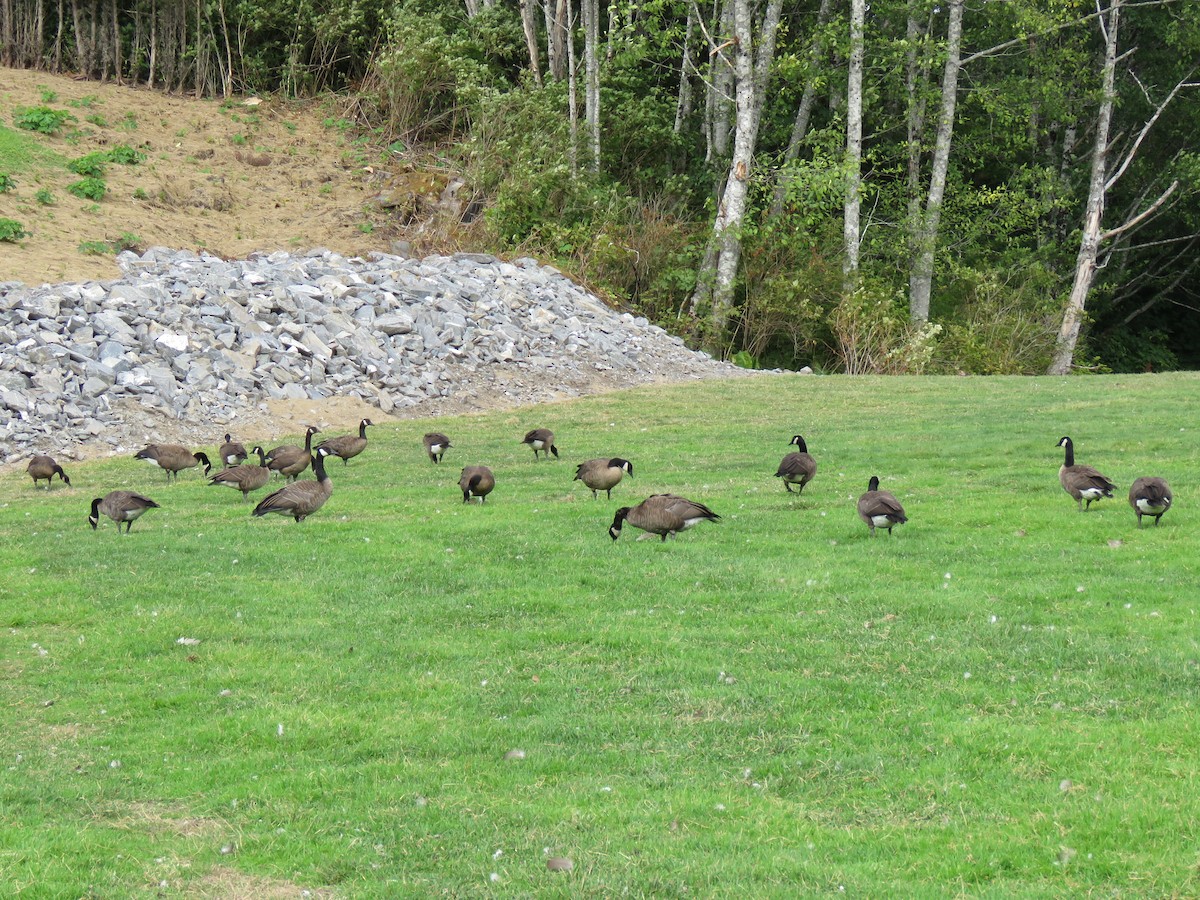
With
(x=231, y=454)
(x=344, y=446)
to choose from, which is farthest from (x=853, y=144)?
(x=231, y=454)

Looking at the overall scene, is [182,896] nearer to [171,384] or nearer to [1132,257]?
[171,384]

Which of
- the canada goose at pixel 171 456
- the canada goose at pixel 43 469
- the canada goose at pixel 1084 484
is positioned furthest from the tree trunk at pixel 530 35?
the canada goose at pixel 1084 484

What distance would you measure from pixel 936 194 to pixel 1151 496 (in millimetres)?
30376

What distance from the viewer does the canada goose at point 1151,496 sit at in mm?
16406

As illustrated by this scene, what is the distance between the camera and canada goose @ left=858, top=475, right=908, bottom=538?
16234 millimetres

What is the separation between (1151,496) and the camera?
16.4 meters

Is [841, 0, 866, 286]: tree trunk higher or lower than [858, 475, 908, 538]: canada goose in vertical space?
higher

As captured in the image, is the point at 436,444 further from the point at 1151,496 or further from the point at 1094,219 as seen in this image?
the point at 1094,219

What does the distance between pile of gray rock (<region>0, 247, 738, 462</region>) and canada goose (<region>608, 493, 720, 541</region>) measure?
48.9 ft

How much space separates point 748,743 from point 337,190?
43.3m

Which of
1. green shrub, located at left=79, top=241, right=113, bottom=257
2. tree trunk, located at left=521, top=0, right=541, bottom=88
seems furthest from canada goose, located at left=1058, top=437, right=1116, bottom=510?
tree trunk, located at left=521, top=0, right=541, bottom=88

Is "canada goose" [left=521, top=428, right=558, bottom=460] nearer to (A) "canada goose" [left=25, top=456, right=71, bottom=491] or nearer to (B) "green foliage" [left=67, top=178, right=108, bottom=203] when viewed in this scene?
(A) "canada goose" [left=25, top=456, right=71, bottom=491]

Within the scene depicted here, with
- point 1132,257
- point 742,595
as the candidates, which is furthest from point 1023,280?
point 742,595

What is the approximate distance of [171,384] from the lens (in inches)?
1182
